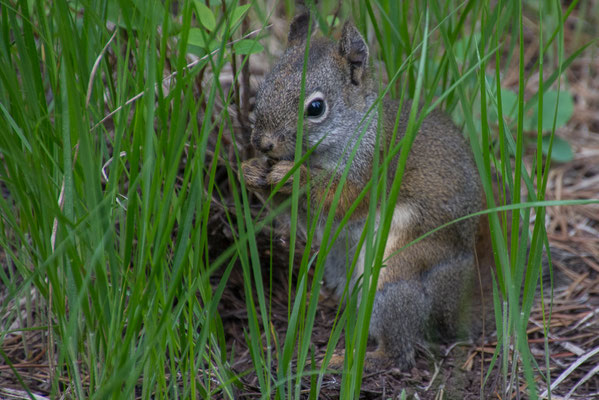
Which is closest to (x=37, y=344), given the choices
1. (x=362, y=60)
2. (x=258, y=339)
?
(x=258, y=339)

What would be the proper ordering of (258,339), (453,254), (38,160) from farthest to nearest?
(453,254)
(258,339)
(38,160)

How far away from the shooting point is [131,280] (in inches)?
82.9

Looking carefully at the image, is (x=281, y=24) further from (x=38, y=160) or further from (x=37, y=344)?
(x=38, y=160)

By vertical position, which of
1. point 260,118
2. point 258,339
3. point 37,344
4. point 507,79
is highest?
point 507,79

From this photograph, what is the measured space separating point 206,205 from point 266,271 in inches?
55.3

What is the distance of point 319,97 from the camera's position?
2.69 metres

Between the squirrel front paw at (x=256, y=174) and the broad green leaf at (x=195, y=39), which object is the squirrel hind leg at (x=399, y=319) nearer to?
the squirrel front paw at (x=256, y=174)

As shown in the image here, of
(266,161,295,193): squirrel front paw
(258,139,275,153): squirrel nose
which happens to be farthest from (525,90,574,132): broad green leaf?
(258,139,275,153): squirrel nose

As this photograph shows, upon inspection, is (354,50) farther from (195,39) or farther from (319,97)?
(195,39)

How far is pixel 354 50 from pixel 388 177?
20.5 inches

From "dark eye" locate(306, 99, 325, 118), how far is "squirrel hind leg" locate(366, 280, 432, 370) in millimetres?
767

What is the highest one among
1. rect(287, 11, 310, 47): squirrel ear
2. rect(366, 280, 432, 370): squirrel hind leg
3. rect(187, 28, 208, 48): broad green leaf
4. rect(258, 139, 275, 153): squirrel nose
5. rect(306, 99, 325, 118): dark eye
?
rect(287, 11, 310, 47): squirrel ear

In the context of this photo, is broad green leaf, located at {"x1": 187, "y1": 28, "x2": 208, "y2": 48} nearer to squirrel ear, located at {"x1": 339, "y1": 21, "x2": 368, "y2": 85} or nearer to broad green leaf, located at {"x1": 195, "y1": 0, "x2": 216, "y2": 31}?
broad green leaf, located at {"x1": 195, "y1": 0, "x2": 216, "y2": 31}

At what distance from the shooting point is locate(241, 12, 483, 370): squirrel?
8.79 ft
